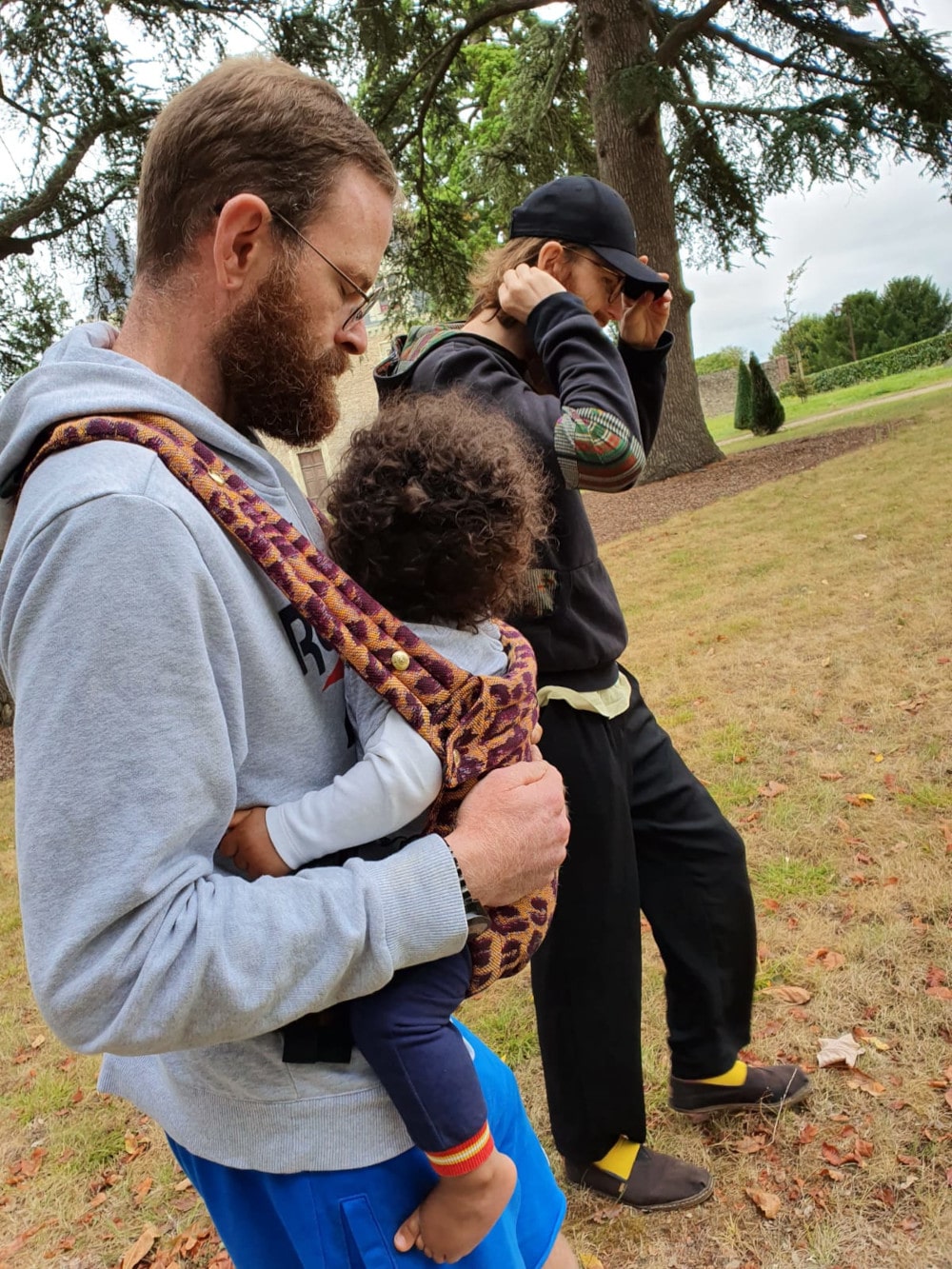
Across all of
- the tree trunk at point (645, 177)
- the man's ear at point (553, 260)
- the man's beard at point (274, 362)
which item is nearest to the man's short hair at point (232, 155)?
the man's beard at point (274, 362)

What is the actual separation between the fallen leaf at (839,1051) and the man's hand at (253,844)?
2444 millimetres

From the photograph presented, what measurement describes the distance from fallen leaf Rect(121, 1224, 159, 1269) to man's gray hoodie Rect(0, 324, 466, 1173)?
2.17m

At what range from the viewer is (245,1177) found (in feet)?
4.26

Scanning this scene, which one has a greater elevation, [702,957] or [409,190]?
[409,190]

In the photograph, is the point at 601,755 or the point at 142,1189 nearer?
the point at 601,755

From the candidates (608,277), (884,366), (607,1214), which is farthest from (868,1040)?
(884,366)

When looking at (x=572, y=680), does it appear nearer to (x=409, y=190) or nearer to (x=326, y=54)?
(x=326, y=54)

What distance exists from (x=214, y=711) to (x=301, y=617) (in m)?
0.23

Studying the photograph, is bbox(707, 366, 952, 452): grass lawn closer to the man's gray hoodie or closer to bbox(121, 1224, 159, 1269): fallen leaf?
bbox(121, 1224, 159, 1269): fallen leaf

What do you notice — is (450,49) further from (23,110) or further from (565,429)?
(565,429)

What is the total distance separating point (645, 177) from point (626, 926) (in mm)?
13478

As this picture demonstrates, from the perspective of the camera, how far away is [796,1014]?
10.4 ft

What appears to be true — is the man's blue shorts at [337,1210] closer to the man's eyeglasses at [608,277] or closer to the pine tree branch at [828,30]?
the man's eyeglasses at [608,277]

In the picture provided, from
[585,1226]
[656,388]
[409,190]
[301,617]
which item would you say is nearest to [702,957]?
[585,1226]
